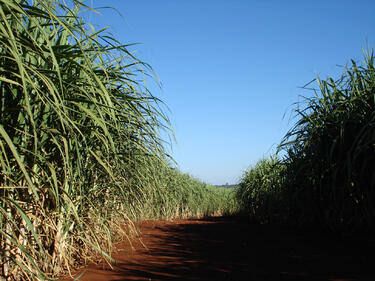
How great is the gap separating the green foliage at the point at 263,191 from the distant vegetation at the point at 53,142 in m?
3.96

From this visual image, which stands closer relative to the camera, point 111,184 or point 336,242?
point 111,184

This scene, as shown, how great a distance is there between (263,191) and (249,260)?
4659mm

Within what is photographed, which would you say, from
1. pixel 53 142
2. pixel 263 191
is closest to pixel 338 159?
pixel 53 142

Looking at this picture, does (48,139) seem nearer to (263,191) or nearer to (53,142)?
(53,142)

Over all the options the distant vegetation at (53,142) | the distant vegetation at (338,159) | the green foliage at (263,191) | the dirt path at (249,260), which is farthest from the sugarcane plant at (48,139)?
the green foliage at (263,191)

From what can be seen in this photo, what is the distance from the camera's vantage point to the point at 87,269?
2121 millimetres

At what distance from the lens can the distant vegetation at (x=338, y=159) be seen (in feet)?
9.25

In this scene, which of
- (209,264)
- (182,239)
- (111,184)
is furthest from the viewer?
(182,239)

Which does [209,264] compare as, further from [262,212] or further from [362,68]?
[262,212]

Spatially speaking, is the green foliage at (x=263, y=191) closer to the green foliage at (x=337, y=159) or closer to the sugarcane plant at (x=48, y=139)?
the green foliage at (x=337, y=159)

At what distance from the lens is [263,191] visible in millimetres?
7262

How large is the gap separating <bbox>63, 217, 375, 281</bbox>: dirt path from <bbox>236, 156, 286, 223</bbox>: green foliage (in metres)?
2.31

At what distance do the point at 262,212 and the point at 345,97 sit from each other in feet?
13.3

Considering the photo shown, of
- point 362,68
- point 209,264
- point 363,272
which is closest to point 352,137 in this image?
point 362,68
